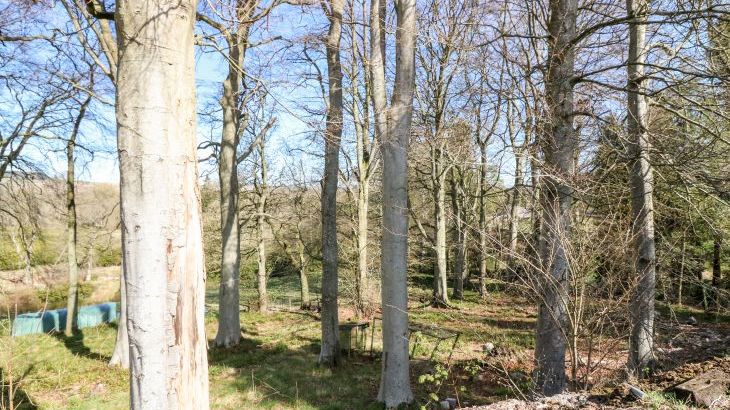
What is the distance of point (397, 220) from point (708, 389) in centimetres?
441

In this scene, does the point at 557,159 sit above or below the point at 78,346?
above

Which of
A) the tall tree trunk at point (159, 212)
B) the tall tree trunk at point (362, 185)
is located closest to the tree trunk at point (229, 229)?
the tall tree trunk at point (362, 185)

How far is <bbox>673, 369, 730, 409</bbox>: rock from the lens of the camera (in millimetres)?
2669

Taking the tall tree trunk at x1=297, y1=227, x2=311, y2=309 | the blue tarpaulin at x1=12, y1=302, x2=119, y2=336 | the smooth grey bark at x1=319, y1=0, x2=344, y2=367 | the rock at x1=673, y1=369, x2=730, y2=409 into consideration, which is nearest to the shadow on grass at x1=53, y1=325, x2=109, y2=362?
the blue tarpaulin at x1=12, y1=302, x2=119, y2=336

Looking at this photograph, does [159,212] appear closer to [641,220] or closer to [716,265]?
[641,220]

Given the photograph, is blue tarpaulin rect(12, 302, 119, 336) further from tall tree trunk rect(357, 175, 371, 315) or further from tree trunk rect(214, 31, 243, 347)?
tall tree trunk rect(357, 175, 371, 315)

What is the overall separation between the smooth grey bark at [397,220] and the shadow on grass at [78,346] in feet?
24.4

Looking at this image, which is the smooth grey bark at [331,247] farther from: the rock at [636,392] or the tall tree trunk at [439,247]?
the tall tree trunk at [439,247]

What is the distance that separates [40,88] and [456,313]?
14.8 meters

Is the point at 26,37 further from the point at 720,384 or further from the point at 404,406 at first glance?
the point at 720,384

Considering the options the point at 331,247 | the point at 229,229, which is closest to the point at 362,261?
the point at 229,229

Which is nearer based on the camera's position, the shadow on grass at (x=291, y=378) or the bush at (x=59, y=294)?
the shadow on grass at (x=291, y=378)

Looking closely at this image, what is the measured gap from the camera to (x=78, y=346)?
11.8m

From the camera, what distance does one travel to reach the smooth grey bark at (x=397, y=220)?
262 inches
